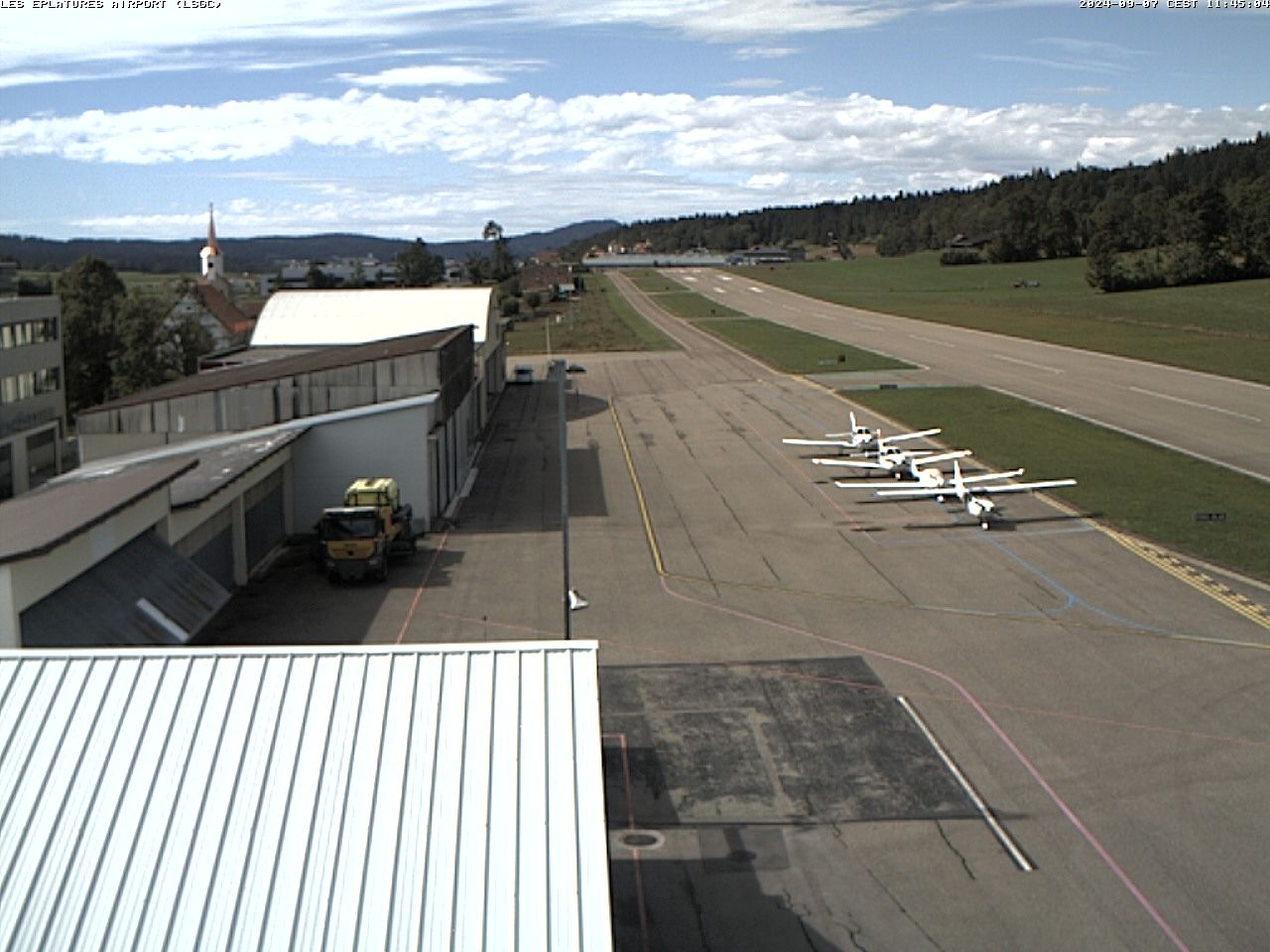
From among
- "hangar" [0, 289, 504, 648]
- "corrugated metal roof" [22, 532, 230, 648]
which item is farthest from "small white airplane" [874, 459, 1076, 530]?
"corrugated metal roof" [22, 532, 230, 648]

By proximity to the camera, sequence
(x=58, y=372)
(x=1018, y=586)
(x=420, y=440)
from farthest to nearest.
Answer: (x=58, y=372) < (x=420, y=440) < (x=1018, y=586)

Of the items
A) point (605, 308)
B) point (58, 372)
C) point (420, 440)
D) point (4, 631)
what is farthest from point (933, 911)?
point (605, 308)

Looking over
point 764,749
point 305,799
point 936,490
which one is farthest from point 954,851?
point 936,490

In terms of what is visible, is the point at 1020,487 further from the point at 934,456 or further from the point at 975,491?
the point at 934,456

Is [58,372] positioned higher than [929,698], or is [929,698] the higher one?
[58,372]

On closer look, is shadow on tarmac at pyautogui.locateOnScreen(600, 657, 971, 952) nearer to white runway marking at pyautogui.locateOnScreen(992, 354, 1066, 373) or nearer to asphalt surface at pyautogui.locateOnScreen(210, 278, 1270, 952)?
asphalt surface at pyautogui.locateOnScreen(210, 278, 1270, 952)

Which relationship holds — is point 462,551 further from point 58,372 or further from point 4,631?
point 58,372
